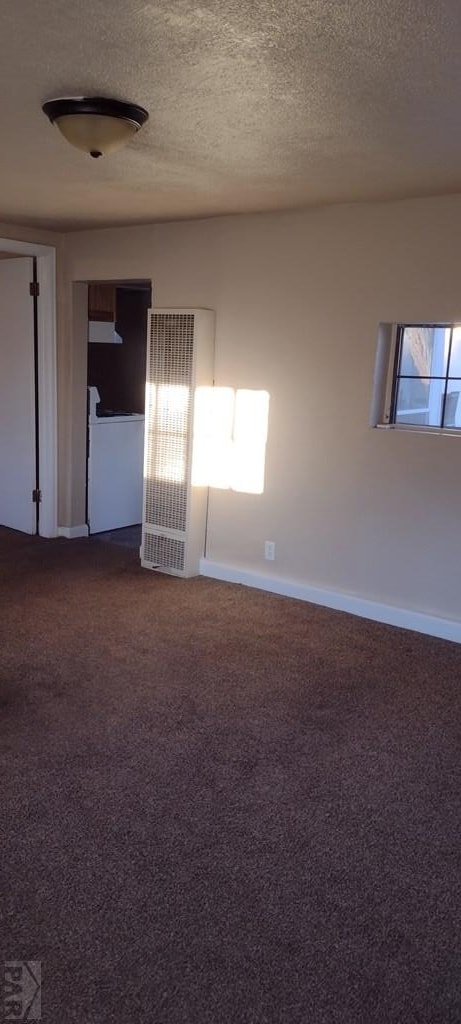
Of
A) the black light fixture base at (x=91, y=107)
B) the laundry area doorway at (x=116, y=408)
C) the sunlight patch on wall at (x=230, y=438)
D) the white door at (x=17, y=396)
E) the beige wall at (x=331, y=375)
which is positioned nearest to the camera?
the black light fixture base at (x=91, y=107)

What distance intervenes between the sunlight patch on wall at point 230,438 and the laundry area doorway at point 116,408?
1.17m

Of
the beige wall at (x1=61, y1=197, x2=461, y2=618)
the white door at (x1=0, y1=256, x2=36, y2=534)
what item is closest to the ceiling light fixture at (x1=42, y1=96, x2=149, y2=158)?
the beige wall at (x1=61, y1=197, x2=461, y2=618)

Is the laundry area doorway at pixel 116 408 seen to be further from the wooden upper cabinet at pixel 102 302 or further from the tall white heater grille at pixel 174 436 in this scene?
the tall white heater grille at pixel 174 436

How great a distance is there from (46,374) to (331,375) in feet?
7.62

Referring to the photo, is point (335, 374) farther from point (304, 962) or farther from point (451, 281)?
point (304, 962)

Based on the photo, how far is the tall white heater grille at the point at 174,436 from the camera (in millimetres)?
4605

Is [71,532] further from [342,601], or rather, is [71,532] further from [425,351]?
[425,351]

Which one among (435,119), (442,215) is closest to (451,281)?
(442,215)

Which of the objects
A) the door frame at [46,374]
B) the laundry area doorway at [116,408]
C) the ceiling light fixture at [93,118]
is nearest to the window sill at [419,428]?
the ceiling light fixture at [93,118]

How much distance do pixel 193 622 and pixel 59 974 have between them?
235 centimetres

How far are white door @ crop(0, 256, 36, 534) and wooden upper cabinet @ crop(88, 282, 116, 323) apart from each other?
1.53 ft

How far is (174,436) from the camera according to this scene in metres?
4.76

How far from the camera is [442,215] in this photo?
12.0 feet

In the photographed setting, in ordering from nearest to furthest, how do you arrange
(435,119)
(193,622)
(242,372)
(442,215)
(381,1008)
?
(381,1008), (435,119), (442,215), (193,622), (242,372)
